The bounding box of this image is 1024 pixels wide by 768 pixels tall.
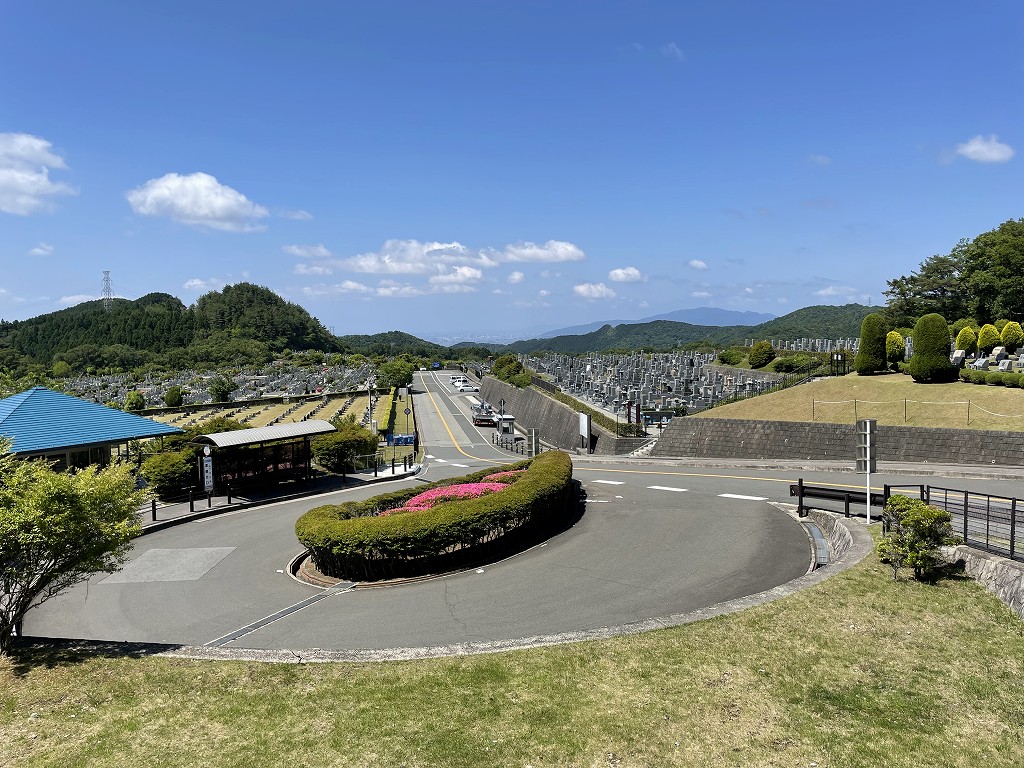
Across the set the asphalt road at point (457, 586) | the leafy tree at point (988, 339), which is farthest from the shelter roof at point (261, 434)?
the leafy tree at point (988, 339)

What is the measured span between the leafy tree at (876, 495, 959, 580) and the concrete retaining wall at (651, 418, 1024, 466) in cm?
1576

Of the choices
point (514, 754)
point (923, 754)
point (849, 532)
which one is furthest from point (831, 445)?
point (514, 754)

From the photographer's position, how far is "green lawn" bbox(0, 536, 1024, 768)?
5.30 m

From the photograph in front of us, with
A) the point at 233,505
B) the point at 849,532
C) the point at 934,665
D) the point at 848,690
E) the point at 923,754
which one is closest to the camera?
the point at 923,754

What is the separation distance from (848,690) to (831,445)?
20.9 m

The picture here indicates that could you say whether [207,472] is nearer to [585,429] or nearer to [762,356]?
[585,429]

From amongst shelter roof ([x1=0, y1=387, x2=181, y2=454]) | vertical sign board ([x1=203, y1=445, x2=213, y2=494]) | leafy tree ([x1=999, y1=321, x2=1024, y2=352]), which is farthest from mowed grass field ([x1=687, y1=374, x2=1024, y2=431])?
shelter roof ([x1=0, y1=387, x2=181, y2=454])

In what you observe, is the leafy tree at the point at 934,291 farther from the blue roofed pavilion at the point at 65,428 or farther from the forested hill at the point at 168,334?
the forested hill at the point at 168,334

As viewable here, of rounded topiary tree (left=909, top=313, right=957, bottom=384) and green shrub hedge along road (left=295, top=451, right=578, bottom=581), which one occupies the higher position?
rounded topiary tree (left=909, top=313, right=957, bottom=384)

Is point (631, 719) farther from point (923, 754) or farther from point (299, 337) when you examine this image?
point (299, 337)

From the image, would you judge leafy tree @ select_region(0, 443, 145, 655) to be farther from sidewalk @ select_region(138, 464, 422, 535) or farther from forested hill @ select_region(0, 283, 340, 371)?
forested hill @ select_region(0, 283, 340, 371)

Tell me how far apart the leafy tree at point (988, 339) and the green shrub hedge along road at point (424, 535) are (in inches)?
1253

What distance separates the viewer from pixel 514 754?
5.28 meters

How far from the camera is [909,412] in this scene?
83.1 feet
